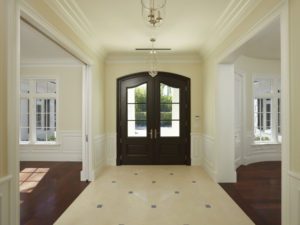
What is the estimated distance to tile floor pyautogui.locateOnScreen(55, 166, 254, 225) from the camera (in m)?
3.07

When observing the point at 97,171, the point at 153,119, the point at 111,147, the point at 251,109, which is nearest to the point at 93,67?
the point at 153,119

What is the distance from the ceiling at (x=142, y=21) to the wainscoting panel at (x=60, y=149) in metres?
2.87

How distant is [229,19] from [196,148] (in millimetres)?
3562

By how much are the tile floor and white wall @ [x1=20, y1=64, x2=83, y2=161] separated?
198cm

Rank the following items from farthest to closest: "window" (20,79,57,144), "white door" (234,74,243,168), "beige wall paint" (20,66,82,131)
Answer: "window" (20,79,57,144)
"beige wall paint" (20,66,82,131)
"white door" (234,74,243,168)

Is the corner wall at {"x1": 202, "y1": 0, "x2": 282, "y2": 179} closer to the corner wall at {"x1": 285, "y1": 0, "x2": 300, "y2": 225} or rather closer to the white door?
the corner wall at {"x1": 285, "y1": 0, "x2": 300, "y2": 225}

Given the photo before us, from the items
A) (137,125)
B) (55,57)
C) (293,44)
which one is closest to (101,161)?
(137,125)

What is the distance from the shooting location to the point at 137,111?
244 inches

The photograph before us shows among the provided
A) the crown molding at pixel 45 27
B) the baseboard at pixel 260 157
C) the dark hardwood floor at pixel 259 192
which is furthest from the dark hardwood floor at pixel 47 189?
the baseboard at pixel 260 157

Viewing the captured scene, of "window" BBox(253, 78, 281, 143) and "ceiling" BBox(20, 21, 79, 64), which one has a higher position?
"ceiling" BBox(20, 21, 79, 64)

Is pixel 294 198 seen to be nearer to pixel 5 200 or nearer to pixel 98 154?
pixel 5 200

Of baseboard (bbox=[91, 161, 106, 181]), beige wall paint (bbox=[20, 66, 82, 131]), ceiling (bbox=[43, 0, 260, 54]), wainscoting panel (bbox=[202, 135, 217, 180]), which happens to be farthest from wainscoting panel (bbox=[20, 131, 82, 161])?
wainscoting panel (bbox=[202, 135, 217, 180])

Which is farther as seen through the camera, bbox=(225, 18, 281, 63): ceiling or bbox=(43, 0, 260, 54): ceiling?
bbox=(225, 18, 281, 63): ceiling

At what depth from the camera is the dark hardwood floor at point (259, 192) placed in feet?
10.6
